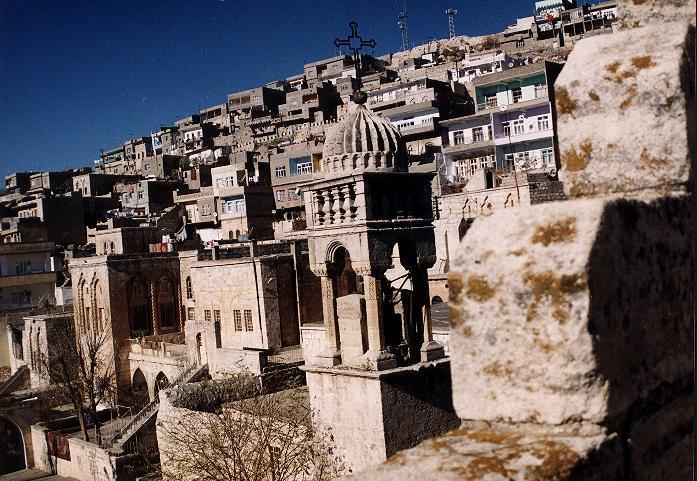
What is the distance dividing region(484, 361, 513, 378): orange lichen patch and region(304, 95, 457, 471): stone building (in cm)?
951

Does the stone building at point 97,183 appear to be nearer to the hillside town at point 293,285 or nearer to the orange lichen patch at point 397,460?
the hillside town at point 293,285

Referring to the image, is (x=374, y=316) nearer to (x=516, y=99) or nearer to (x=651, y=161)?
(x=651, y=161)

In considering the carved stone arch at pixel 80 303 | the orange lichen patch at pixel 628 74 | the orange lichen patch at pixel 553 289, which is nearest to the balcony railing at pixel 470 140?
the carved stone arch at pixel 80 303

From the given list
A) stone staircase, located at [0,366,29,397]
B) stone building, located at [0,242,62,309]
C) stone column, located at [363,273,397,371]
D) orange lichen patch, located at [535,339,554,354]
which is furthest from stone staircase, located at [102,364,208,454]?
orange lichen patch, located at [535,339,554,354]

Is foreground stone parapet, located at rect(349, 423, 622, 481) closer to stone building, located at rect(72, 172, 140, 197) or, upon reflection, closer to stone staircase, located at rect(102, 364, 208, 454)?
stone staircase, located at rect(102, 364, 208, 454)

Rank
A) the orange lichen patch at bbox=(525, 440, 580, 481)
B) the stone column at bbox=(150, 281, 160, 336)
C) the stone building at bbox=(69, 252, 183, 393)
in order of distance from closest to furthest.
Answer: the orange lichen patch at bbox=(525, 440, 580, 481), the stone building at bbox=(69, 252, 183, 393), the stone column at bbox=(150, 281, 160, 336)

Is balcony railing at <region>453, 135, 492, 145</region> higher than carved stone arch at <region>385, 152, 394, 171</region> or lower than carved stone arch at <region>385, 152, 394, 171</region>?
higher

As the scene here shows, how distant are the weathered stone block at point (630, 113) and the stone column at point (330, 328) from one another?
33.8ft

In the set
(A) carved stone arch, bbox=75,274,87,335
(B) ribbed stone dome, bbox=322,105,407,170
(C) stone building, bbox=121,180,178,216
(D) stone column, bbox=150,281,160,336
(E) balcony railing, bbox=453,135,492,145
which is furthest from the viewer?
(C) stone building, bbox=121,180,178,216

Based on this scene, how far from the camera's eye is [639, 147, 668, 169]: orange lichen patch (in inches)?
110

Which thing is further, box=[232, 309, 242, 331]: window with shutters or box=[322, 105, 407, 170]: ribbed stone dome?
box=[232, 309, 242, 331]: window with shutters

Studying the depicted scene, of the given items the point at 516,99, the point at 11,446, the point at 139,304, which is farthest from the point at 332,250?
the point at 516,99

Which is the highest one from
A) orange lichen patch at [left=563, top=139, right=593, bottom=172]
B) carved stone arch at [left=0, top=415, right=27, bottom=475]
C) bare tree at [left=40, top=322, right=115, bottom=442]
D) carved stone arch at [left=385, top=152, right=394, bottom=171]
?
carved stone arch at [left=385, top=152, right=394, bottom=171]

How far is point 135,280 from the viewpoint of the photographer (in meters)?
32.8
